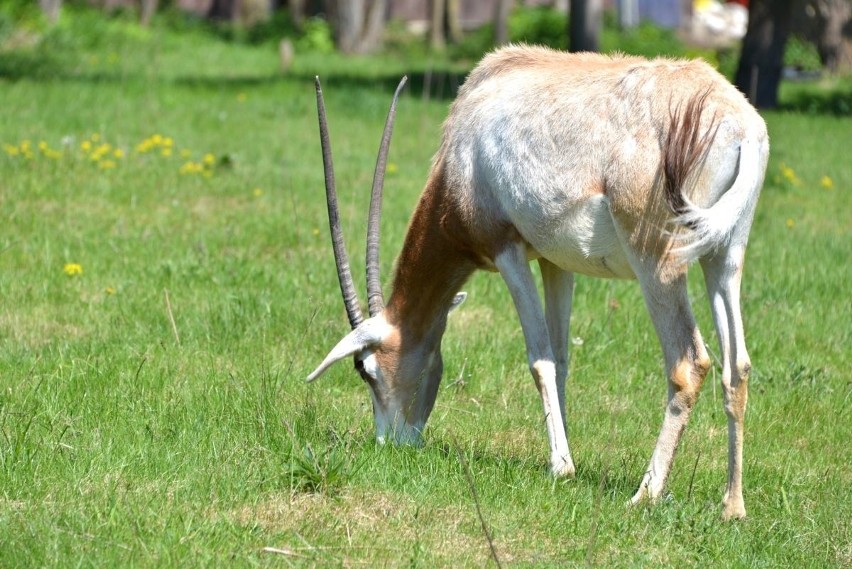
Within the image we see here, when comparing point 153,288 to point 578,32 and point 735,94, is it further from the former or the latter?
point 578,32

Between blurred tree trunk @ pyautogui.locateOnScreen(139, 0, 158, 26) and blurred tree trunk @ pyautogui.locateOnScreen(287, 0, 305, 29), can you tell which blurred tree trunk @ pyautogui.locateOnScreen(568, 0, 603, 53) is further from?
blurred tree trunk @ pyautogui.locateOnScreen(139, 0, 158, 26)

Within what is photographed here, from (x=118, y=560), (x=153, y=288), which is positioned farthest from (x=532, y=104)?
(x=153, y=288)

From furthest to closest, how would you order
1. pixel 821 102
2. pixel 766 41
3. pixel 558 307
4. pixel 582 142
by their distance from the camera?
pixel 821 102 → pixel 766 41 → pixel 558 307 → pixel 582 142

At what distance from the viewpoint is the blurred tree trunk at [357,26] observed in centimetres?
2428

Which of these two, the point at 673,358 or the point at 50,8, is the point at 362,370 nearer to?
the point at 673,358

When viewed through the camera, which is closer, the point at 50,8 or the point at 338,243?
the point at 338,243

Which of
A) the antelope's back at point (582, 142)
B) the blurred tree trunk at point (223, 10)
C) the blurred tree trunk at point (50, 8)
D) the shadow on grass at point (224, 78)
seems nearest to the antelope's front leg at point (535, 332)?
the antelope's back at point (582, 142)

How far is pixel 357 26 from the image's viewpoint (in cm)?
2445

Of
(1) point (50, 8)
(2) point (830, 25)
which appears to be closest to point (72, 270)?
(1) point (50, 8)

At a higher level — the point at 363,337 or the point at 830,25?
the point at 363,337

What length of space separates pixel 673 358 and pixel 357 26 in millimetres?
20777

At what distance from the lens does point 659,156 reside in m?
4.47

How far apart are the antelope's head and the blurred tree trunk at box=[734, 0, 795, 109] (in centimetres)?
1208

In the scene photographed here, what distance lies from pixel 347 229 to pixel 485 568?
513 cm
